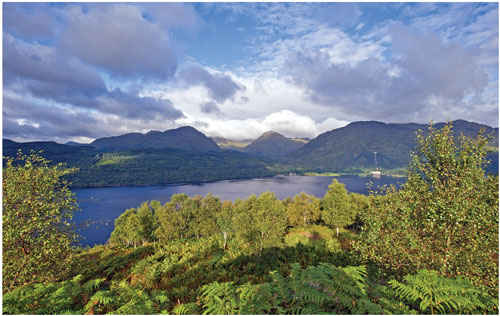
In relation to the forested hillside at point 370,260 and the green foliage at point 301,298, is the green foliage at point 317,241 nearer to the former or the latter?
the forested hillside at point 370,260

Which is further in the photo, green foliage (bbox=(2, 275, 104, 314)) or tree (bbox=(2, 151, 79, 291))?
tree (bbox=(2, 151, 79, 291))

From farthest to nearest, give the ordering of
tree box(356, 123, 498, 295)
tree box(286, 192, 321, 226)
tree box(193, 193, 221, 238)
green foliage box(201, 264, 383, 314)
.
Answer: tree box(193, 193, 221, 238)
tree box(286, 192, 321, 226)
tree box(356, 123, 498, 295)
green foliage box(201, 264, 383, 314)

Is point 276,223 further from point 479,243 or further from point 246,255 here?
point 479,243

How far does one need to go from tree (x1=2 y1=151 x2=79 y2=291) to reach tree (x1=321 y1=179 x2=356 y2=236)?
120 ft

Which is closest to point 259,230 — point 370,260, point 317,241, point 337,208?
point 317,241

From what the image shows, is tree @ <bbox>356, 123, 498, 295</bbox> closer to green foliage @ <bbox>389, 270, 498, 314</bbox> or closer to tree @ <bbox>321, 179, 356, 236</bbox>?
green foliage @ <bbox>389, 270, 498, 314</bbox>

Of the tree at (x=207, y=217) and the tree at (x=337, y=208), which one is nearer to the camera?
the tree at (x=337, y=208)

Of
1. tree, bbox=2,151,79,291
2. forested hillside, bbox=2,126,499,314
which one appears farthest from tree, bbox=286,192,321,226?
tree, bbox=2,151,79,291

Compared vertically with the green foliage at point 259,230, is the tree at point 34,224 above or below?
above

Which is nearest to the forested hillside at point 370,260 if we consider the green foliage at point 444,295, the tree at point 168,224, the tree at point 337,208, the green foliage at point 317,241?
the green foliage at point 444,295

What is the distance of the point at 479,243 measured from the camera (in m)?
8.24

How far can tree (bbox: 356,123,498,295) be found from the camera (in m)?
8.17

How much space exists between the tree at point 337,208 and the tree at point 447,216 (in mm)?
29048

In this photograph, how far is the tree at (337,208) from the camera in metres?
37.4
